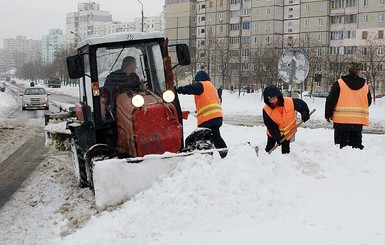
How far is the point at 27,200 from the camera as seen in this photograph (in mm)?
7930

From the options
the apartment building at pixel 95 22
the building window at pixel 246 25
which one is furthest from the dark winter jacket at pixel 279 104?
the apartment building at pixel 95 22

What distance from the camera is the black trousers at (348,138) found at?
8.62 m

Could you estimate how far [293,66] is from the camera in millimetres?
11188

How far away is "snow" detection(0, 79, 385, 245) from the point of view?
5156 millimetres

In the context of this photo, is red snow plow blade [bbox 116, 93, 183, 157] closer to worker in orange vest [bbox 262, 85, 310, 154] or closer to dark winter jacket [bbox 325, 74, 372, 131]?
worker in orange vest [bbox 262, 85, 310, 154]

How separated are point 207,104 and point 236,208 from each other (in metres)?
Result: 3.39

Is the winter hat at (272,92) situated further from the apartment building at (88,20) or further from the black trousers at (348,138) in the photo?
the apartment building at (88,20)

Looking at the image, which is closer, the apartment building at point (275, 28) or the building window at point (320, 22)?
the apartment building at point (275, 28)

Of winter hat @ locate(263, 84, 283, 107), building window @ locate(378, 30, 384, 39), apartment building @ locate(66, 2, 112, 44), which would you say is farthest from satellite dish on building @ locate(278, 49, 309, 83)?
apartment building @ locate(66, 2, 112, 44)

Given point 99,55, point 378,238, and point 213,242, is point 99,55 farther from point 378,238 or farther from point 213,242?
point 378,238

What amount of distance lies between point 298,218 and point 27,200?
4.52 meters

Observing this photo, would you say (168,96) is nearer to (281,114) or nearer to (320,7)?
(281,114)

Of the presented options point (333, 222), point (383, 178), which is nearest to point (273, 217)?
point (333, 222)

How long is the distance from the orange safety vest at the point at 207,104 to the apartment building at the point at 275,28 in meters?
49.5
